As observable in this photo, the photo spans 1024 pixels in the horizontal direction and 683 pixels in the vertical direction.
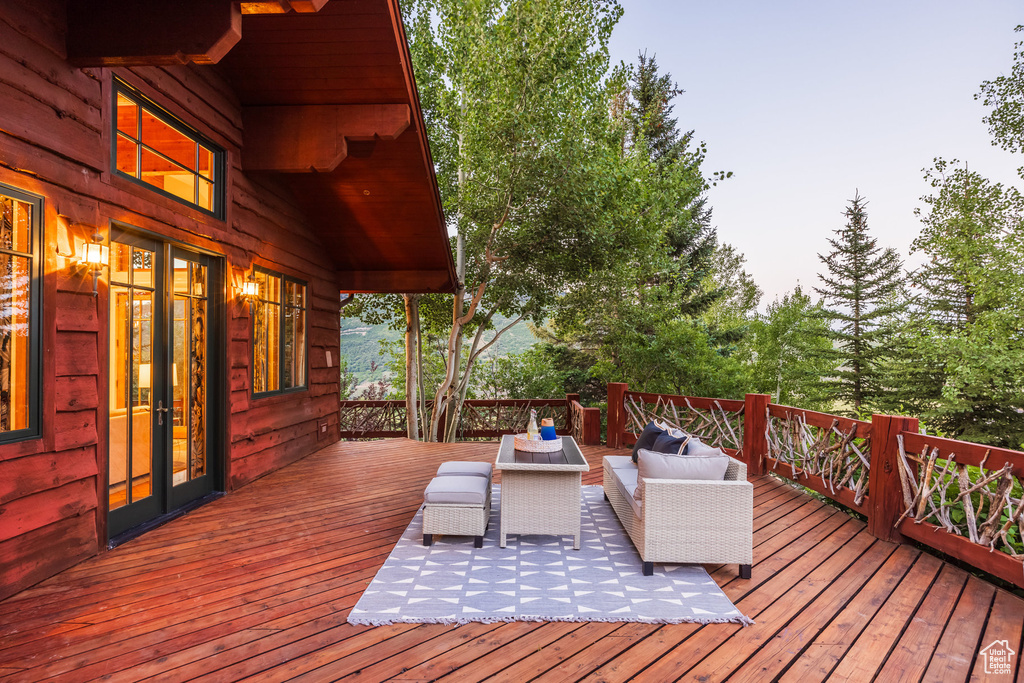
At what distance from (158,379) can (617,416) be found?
5.29 m

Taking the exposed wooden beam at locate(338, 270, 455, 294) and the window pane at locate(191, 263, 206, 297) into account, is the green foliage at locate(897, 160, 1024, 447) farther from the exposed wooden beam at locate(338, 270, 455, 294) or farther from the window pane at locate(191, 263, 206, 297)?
the window pane at locate(191, 263, 206, 297)

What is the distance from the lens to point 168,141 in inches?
146

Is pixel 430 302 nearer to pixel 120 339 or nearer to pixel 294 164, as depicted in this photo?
pixel 294 164

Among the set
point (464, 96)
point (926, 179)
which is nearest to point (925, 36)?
point (926, 179)

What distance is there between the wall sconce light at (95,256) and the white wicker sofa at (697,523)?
3.43 meters

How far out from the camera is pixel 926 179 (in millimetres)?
11445

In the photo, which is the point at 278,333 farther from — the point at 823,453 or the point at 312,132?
the point at 823,453

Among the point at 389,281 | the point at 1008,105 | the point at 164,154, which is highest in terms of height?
the point at 1008,105

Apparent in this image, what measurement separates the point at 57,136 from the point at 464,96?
5.86m

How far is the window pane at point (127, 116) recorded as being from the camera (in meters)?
3.24

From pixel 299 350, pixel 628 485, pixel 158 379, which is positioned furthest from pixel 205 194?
pixel 628 485

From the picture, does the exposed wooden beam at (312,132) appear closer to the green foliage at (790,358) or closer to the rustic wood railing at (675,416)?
the rustic wood railing at (675,416)

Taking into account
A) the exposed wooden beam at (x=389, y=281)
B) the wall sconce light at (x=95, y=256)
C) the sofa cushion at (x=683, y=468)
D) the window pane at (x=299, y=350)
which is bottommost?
the sofa cushion at (x=683, y=468)

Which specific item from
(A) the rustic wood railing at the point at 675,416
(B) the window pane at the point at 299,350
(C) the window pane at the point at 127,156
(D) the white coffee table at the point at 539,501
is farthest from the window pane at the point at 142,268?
(A) the rustic wood railing at the point at 675,416
